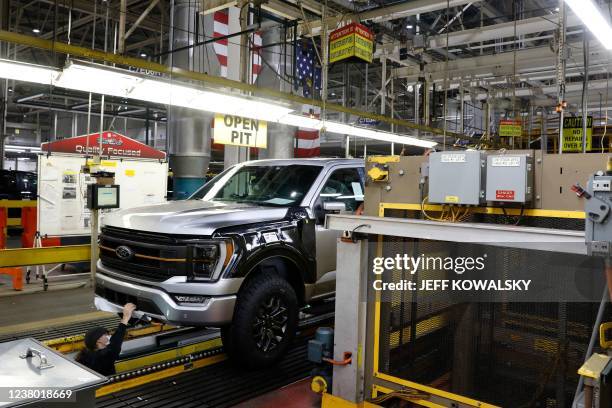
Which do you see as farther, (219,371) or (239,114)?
(239,114)

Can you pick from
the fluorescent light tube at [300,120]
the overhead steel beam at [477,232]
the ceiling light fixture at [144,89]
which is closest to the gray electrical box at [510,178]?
the overhead steel beam at [477,232]

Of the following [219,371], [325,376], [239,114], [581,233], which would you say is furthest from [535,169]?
[239,114]

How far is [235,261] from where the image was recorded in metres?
3.97

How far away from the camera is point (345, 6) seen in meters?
7.71

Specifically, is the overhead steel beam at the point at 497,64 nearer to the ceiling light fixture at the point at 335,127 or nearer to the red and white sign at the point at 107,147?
the ceiling light fixture at the point at 335,127

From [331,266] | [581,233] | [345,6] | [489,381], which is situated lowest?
[489,381]

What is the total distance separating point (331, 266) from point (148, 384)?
6.75 feet

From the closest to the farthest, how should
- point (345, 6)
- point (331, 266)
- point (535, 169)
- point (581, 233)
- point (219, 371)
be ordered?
1. point (581, 233)
2. point (535, 169)
3. point (219, 371)
4. point (331, 266)
5. point (345, 6)

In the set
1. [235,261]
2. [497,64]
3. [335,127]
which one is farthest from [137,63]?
[497,64]

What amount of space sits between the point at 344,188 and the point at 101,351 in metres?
2.89

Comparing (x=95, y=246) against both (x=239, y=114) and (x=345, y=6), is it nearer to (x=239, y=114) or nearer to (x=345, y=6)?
(x=239, y=114)

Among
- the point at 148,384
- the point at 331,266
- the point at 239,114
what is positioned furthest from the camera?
the point at 239,114

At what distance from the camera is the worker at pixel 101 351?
11.4 feet

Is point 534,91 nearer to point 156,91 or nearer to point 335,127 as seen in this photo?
point 335,127
